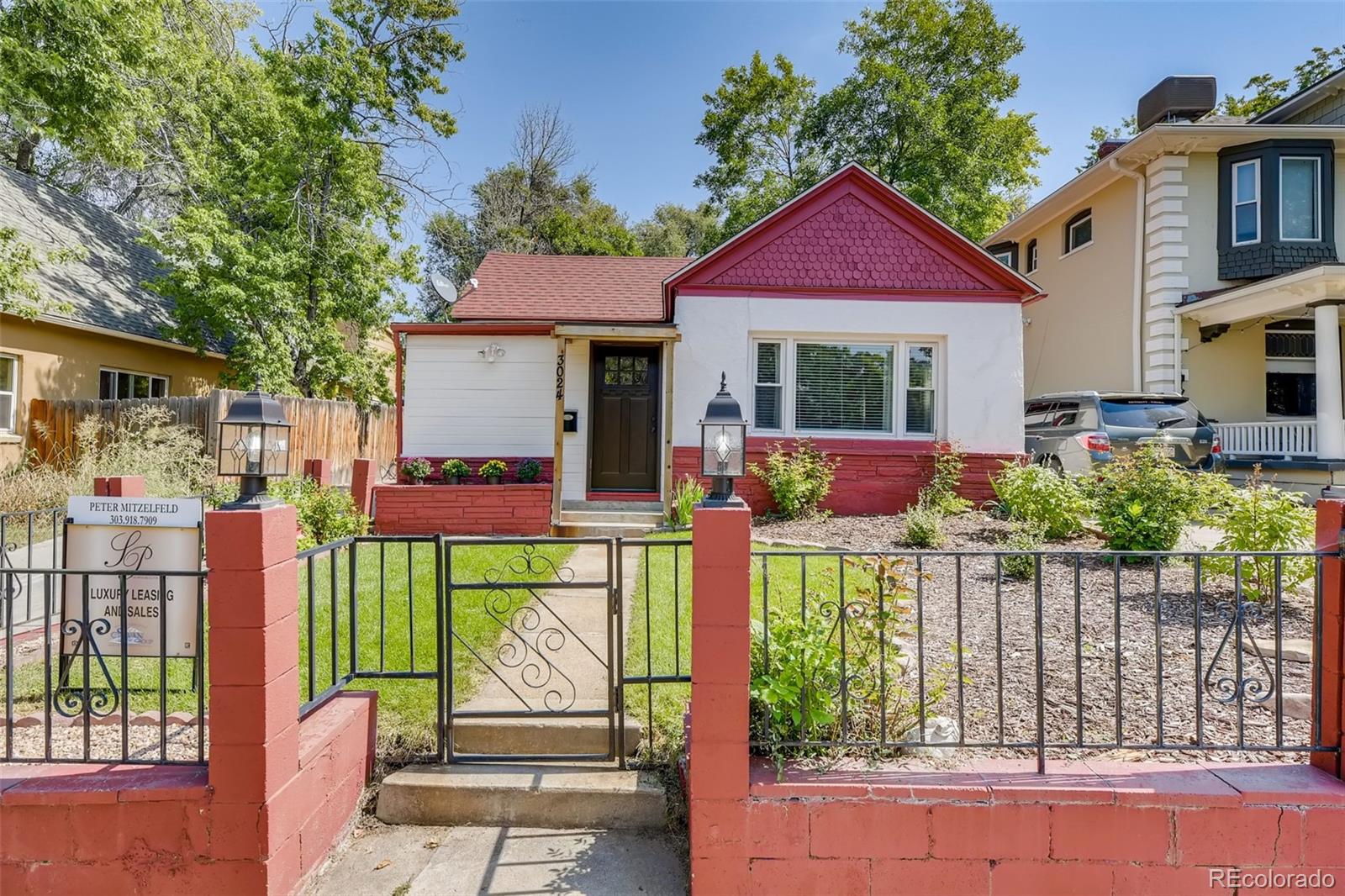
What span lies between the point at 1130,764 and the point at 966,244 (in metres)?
8.59

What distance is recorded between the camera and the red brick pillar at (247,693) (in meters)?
2.38

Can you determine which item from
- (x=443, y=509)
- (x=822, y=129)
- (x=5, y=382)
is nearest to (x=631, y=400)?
(x=443, y=509)

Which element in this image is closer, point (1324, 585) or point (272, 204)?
point (1324, 585)

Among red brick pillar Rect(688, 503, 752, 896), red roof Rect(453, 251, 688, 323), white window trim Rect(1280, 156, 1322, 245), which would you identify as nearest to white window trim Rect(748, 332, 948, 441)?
red roof Rect(453, 251, 688, 323)

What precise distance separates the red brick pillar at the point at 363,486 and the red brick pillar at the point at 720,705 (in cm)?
756

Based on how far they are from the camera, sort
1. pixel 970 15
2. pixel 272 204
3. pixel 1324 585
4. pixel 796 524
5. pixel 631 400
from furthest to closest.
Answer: pixel 970 15 → pixel 272 204 → pixel 631 400 → pixel 796 524 → pixel 1324 585

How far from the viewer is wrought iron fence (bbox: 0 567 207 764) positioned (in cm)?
264

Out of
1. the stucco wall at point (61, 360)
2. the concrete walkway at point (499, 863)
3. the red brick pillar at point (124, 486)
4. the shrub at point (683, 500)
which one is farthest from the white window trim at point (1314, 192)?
the stucco wall at point (61, 360)

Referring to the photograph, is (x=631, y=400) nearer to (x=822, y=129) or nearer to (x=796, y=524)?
(x=796, y=524)

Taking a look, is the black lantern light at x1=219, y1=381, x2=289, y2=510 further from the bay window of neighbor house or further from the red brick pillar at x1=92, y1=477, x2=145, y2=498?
the bay window of neighbor house

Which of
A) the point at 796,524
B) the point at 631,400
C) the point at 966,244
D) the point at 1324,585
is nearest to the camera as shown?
the point at 1324,585

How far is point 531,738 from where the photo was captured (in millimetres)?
3295

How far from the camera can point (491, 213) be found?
82.6ft

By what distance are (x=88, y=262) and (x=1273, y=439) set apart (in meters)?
23.4
